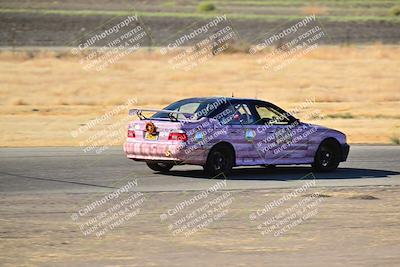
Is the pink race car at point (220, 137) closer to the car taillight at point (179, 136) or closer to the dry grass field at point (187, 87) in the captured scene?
the car taillight at point (179, 136)

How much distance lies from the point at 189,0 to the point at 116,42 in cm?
4964

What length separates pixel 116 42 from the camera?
5756 centimetres

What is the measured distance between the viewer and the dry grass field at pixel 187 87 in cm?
2850

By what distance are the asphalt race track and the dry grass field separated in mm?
3939

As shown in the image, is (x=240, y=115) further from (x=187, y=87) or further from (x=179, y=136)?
(x=187, y=87)

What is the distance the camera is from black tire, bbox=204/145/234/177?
17.0m

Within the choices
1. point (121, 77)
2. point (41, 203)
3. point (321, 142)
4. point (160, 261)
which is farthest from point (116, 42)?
point (160, 261)

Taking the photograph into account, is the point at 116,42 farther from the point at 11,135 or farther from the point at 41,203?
the point at 41,203

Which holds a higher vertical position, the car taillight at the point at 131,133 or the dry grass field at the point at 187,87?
the dry grass field at the point at 187,87

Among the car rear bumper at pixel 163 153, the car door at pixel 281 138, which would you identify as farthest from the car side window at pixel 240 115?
the car rear bumper at pixel 163 153

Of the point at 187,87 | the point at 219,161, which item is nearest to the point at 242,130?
the point at 219,161

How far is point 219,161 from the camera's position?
17141mm

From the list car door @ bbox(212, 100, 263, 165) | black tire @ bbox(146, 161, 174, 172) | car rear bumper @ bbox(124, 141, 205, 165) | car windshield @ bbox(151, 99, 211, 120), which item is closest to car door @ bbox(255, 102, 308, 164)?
car door @ bbox(212, 100, 263, 165)

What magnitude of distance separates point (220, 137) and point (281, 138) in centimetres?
147
